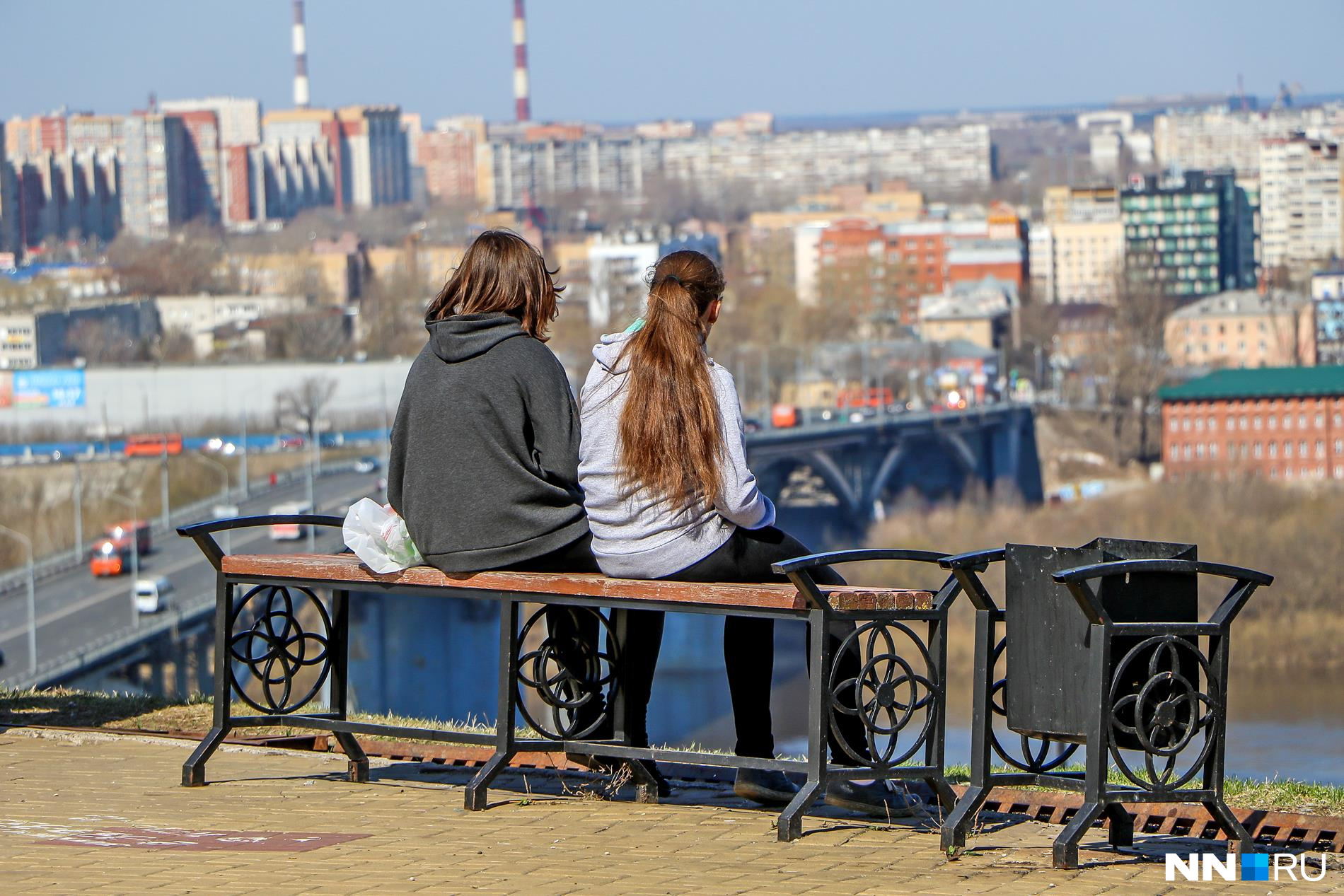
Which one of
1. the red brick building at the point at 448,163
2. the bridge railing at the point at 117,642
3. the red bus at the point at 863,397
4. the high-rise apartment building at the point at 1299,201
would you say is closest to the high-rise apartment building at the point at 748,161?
the red brick building at the point at 448,163

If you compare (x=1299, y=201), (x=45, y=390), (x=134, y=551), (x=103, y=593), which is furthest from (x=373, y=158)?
(x=134, y=551)

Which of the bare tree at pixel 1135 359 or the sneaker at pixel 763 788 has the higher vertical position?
the sneaker at pixel 763 788

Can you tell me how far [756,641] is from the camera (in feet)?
11.4

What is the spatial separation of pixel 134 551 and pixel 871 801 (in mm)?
29232

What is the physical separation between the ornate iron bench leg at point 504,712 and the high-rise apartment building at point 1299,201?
11365 cm

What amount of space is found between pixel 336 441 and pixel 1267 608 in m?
27.5

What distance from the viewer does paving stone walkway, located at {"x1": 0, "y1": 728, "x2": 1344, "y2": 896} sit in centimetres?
281

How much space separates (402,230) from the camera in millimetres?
108938

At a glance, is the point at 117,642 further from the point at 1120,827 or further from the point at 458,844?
the point at 1120,827

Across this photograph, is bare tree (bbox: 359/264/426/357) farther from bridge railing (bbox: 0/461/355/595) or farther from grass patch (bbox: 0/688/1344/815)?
grass patch (bbox: 0/688/1344/815)

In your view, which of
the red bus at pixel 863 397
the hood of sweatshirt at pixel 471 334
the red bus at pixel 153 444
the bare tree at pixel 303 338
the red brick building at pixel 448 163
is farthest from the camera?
the red brick building at pixel 448 163

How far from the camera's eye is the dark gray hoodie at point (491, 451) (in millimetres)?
3477

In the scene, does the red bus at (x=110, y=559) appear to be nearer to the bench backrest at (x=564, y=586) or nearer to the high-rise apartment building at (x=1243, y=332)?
the bench backrest at (x=564, y=586)

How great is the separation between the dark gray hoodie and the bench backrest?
0.06 m
